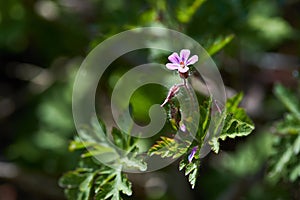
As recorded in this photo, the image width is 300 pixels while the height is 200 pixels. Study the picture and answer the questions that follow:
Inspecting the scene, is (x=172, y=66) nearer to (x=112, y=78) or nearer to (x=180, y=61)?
(x=180, y=61)

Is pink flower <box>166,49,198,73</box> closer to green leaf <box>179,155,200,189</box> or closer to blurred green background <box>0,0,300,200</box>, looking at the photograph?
green leaf <box>179,155,200,189</box>

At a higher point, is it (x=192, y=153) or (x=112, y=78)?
(x=112, y=78)

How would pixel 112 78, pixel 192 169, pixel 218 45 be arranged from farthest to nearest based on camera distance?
pixel 112 78, pixel 218 45, pixel 192 169

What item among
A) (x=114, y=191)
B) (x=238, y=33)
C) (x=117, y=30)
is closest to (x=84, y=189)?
(x=114, y=191)

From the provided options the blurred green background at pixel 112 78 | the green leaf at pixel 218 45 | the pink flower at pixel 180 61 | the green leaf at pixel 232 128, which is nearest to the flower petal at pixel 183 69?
the pink flower at pixel 180 61

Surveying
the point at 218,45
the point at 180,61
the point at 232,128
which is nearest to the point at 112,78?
the point at 218,45

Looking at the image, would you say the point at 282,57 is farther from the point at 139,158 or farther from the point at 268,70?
the point at 139,158

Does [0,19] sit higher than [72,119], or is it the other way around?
[0,19]

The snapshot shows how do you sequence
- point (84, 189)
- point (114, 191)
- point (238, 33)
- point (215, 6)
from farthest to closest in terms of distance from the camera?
point (238, 33)
point (215, 6)
point (84, 189)
point (114, 191)
